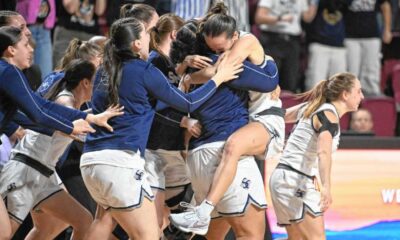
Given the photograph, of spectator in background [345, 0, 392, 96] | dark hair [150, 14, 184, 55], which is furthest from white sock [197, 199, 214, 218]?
spectator in background [345, 0, 392, 96]

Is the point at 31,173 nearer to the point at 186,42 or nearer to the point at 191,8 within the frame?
the point at 186,42

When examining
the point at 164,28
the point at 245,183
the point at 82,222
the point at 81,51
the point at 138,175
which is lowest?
the point at 82,222

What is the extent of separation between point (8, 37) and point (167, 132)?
1199mm

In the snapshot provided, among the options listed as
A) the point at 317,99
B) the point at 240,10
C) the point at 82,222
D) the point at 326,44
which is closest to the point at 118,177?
the point at 82,222

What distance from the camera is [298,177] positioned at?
6.74 meters

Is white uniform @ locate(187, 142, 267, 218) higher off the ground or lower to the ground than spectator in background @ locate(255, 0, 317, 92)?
higher

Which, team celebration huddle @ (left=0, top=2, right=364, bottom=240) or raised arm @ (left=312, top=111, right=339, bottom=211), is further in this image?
raised arm @ (left=312, top=111, right=339, bottom=211)

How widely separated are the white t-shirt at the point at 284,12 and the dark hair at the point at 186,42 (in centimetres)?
372

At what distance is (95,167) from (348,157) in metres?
2.87

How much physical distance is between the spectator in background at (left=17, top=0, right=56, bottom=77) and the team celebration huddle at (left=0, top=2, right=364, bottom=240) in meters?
1.88

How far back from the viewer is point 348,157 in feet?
26.6

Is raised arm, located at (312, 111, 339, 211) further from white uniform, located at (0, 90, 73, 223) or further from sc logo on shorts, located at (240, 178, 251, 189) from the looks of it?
white uniform, located at (0, 90, 73, 223)

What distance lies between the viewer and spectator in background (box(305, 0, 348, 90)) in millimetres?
10344

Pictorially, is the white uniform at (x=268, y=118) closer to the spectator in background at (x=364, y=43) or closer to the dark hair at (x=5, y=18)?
the dark hair at (x=5, y=18)
